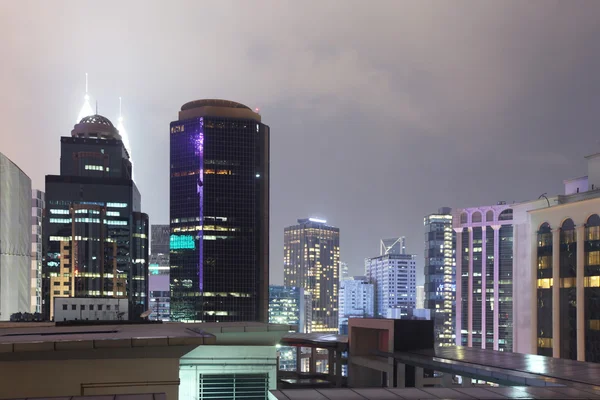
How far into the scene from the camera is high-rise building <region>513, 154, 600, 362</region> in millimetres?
78438

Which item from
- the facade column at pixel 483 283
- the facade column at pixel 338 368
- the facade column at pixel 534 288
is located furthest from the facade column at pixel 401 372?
the facade column at pixel 483 283

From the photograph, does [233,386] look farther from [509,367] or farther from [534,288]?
[534,288]

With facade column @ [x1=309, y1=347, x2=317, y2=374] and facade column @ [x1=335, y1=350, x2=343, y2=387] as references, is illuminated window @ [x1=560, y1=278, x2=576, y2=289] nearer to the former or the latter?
facade column @ [x1=309, y1=347, x2=317, y2=374]

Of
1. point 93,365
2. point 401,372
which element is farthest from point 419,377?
point 93,365

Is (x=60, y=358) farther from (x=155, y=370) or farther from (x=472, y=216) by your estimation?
(x=472, y=216)

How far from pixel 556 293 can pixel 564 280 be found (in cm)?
226

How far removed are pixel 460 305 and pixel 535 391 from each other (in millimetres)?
179423

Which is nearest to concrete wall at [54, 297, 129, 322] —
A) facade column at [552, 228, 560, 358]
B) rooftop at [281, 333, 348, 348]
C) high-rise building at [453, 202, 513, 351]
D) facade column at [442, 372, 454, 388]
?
rooftop at [281, 333, 348, 348]

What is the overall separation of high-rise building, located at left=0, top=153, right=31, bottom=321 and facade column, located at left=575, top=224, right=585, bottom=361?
12842 cm

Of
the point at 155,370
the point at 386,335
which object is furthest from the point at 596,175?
the point at 155,370

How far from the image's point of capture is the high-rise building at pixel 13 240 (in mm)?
152750

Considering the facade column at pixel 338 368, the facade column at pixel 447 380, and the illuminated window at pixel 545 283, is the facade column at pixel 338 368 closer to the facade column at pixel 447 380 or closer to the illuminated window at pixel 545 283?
the facade column at pixel 447 380

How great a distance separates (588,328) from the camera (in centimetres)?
7831

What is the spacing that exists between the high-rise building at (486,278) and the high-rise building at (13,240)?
5083 inches
